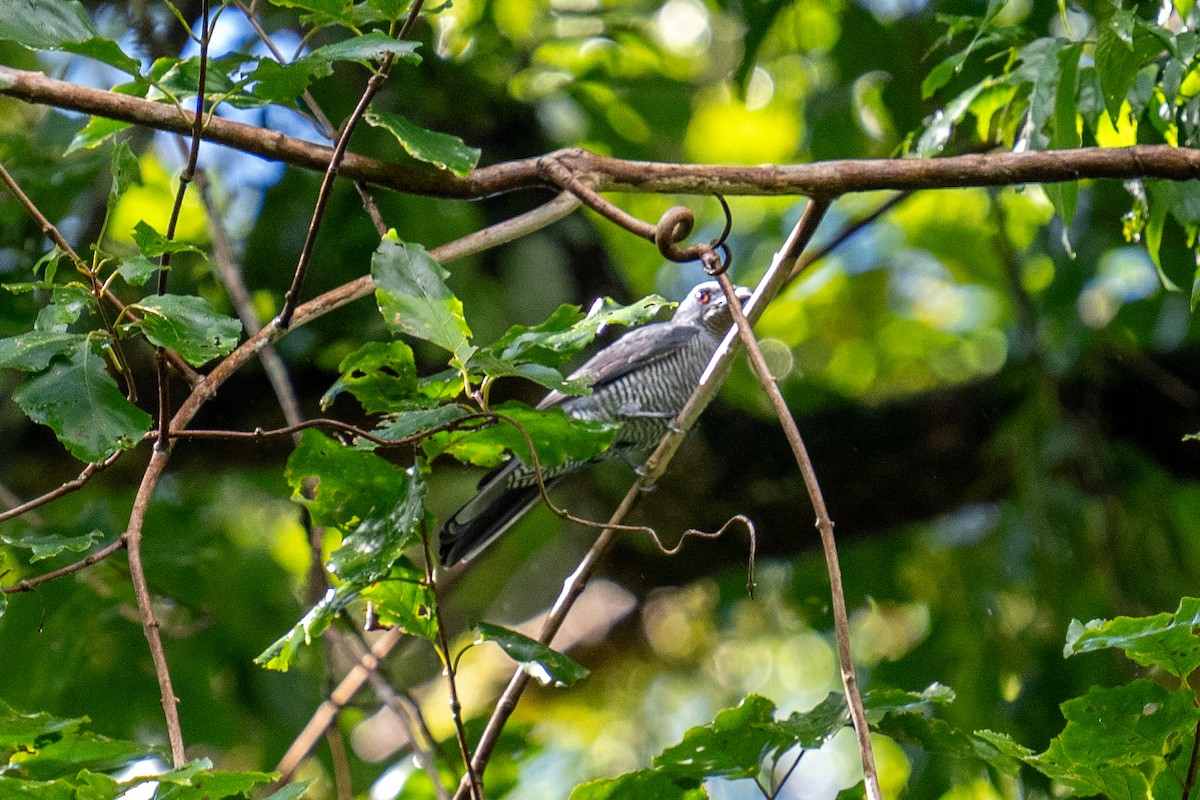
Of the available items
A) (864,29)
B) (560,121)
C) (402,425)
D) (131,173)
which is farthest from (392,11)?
(560,121)

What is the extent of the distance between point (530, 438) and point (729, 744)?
1.91ft

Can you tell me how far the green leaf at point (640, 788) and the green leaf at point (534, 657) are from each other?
173 mm

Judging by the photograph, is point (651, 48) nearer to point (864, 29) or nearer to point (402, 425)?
point (864, 29)

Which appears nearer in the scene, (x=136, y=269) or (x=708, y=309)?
(x=136, y=269)

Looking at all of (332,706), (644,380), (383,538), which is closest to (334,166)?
(383,538)

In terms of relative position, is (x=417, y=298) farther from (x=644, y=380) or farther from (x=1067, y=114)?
(x=644, y=380)

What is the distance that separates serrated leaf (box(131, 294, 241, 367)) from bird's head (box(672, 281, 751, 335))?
312 cm

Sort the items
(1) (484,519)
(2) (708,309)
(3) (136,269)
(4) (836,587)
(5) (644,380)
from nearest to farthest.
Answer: (4) (836,587)
(3) (136,269)
(1) (484,519)
(5) (644,380)
(2) (708,309)

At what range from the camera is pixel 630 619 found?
6352 millimetres

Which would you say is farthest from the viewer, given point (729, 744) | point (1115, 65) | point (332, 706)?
point (332, 706)

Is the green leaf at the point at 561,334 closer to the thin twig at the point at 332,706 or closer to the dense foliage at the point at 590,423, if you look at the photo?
the dense foliage at the point at 590,423

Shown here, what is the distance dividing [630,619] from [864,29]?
3.06 meters

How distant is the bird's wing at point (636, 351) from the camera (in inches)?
179

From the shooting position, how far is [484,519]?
A: 3.94 meters
